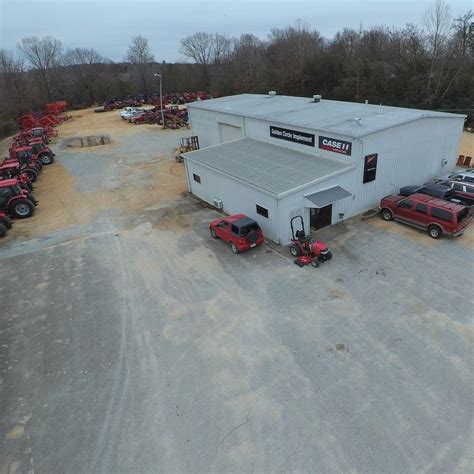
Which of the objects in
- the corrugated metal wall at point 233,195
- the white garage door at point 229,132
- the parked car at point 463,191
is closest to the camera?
the corrugated metal wall at point 233,195

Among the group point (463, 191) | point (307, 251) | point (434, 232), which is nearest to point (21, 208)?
point (307, 251)

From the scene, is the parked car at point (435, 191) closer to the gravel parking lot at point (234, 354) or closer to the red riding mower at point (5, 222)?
the gravel parking lot at point (234, 354)

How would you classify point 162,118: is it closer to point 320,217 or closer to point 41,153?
point 41,153

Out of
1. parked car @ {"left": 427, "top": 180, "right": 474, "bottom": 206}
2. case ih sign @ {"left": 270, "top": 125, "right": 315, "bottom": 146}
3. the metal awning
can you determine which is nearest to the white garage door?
case ih sign @ {"left": 270, "top": 125, "right": 315, "bottom": 146}

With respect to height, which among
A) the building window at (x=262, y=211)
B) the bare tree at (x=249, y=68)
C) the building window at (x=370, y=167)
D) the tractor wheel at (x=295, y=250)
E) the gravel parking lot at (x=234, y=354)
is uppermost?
the bare tree at (x=249, y=68)

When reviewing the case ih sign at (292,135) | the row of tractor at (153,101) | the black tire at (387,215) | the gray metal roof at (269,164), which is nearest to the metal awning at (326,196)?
the gray metal roof at (269,164)

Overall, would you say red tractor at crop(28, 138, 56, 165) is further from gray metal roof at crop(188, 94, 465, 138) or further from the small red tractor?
gray metal roof at crop(188, 94, 465, 138)

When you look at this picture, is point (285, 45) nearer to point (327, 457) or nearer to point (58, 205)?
point (58, 205)
